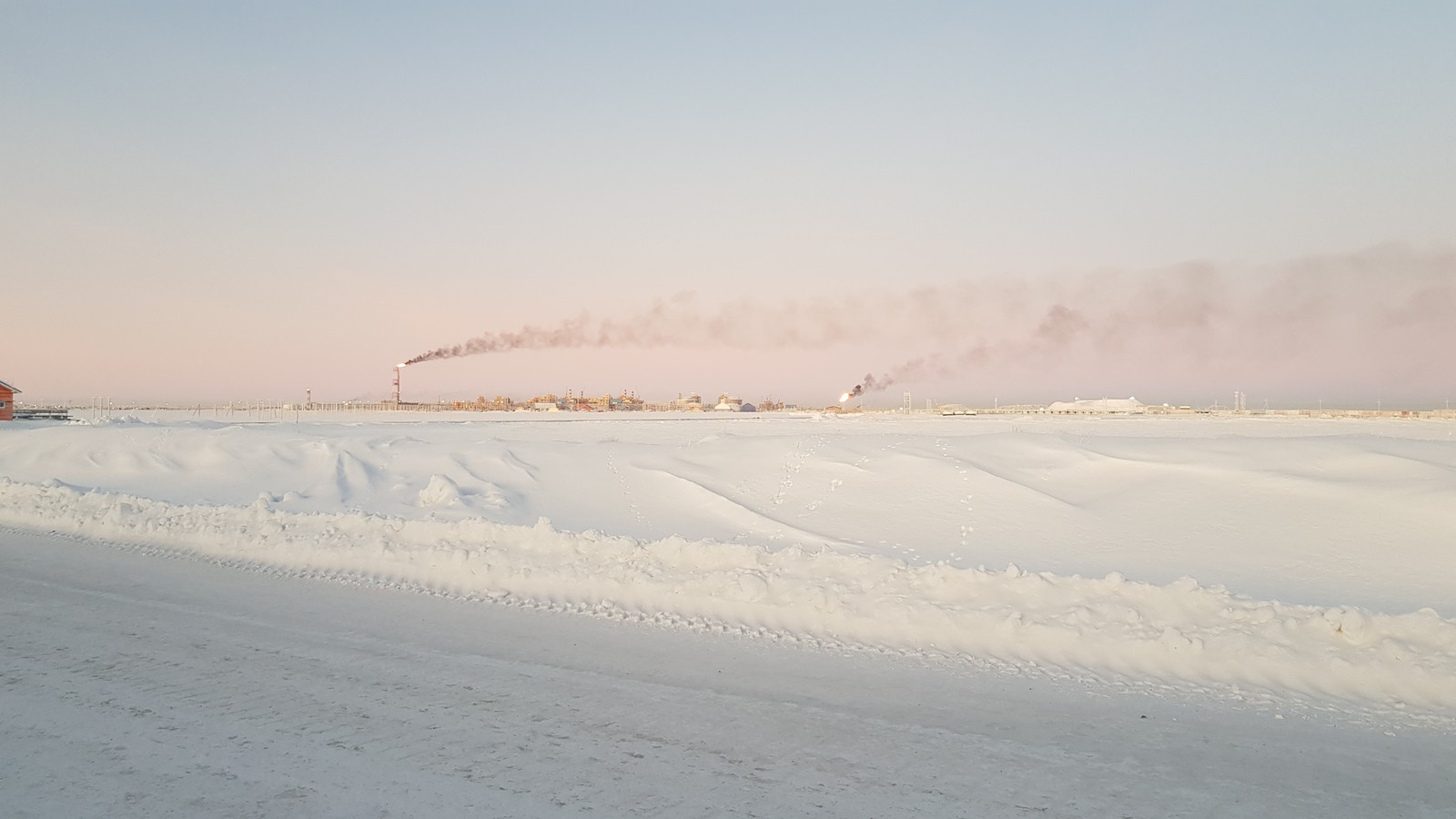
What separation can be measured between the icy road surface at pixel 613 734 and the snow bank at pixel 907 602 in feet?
2.39

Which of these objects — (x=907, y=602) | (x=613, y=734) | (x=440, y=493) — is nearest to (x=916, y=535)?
(x=907, y=602)

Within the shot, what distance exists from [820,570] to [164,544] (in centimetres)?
1040

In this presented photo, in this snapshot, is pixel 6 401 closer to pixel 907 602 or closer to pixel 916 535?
pixel 916 535

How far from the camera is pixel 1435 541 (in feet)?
34.8

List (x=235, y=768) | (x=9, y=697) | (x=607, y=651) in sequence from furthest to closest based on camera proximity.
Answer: (x=607, y=651), (x=9, y=697), (x=235, y=768)

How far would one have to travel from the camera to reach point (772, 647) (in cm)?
767

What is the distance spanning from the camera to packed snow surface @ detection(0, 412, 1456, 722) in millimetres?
7445

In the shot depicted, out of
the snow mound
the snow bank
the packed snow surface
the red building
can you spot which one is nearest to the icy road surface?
the snow bank

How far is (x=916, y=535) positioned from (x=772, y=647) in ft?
17.1

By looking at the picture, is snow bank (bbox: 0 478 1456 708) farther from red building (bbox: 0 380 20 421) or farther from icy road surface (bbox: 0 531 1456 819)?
red building (bbox: 0 380 20 421)

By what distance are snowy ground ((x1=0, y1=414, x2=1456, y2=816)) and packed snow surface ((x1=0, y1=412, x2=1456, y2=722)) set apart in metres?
0.06

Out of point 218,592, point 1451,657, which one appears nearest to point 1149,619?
point 1451,657

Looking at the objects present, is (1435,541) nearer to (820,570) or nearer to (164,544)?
(820,570)

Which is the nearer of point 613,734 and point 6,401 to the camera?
point 613,734
